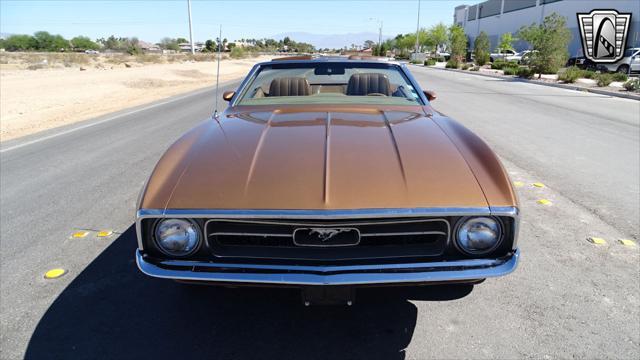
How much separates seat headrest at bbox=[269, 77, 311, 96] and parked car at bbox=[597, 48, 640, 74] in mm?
28777

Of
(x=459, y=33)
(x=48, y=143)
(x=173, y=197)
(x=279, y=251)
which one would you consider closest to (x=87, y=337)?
(x=173, y=197)

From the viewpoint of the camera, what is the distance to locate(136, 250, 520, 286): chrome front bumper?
1.99 meters

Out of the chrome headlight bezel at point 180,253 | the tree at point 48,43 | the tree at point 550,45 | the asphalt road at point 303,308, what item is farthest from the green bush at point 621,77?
the tree at point 48,43

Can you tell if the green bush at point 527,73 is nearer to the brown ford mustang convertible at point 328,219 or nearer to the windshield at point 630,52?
the windshield at point 630,52

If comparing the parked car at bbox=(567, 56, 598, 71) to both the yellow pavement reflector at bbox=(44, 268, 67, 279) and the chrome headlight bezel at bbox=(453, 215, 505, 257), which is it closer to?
the chrome headlight bezel at bbox=(453, 215, 505, 257)

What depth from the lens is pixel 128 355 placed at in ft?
7.73

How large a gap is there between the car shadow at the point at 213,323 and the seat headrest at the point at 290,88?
5.93ft

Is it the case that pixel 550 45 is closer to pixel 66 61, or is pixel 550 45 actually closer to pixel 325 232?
pixel 325 232

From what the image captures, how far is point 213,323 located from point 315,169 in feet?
3.83

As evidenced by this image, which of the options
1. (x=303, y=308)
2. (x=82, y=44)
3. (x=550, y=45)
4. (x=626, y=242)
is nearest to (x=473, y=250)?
(x=303, y=308)

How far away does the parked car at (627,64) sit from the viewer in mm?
26188

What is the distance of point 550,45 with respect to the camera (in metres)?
25.0

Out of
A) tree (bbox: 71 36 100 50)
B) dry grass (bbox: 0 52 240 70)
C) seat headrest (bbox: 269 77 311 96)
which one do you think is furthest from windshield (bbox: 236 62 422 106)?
tree (bbox: 71 36 100 50)

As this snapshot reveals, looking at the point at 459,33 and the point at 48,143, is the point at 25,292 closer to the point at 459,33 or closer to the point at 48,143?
the point at 48,143
